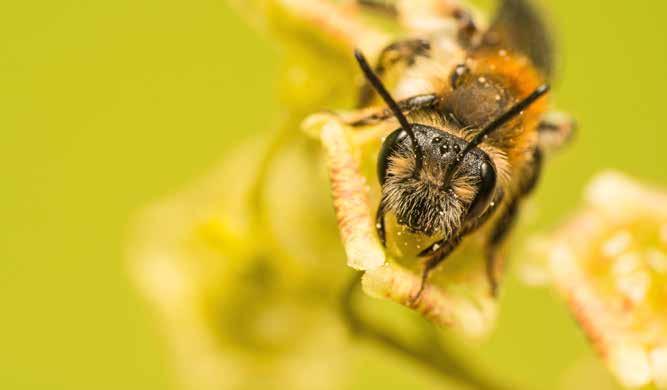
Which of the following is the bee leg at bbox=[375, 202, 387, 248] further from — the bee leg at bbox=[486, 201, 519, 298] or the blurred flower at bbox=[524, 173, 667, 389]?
the blurred flower at bbox=[524, 173, 667, 389]

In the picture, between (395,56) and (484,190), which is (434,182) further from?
(395,56)

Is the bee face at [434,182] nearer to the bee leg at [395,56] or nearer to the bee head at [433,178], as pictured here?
the bee head at [433,178]

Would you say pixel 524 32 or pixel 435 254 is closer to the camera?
pixel 435 254

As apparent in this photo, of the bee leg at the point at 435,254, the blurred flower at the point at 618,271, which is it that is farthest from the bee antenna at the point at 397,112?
the blurred flower at the point at 618,271

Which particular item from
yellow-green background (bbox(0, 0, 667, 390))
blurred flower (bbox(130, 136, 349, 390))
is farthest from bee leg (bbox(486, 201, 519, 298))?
yellow-green background (bbox(0, 0, 667, 390))

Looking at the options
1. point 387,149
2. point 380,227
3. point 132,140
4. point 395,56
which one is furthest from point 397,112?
point 132,140
